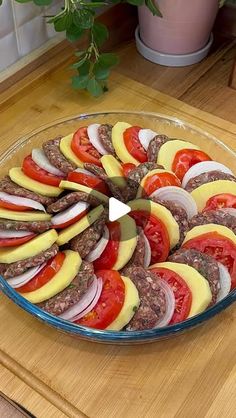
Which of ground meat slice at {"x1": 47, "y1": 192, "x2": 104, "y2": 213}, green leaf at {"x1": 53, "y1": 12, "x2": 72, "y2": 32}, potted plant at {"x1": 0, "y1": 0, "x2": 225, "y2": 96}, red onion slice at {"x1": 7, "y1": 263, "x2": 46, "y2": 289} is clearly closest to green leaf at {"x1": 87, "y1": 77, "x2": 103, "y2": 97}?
potted plant at {"x1": 0, "y1": 0, "x2": 225, "y2": 96}

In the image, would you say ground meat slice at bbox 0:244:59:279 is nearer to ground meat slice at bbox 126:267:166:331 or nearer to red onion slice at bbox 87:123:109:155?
ground meat slice at bbox 126:267:166:331

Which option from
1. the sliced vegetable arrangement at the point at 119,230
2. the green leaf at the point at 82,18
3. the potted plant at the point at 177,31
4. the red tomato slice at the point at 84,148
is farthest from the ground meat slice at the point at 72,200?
the potted plant at the point at 177,31

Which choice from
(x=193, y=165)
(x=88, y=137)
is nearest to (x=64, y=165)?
(x=88, y=137)

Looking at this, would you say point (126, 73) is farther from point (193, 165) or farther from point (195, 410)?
point (195, 410)

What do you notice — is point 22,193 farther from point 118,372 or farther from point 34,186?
point 118,372

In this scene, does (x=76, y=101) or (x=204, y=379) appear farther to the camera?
(x=76, y=101)

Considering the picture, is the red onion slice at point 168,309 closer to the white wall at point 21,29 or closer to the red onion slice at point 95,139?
the red onion slice at point 95,139

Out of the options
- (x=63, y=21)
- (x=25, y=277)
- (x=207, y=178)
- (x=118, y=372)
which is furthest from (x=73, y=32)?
(x=118, y=372)

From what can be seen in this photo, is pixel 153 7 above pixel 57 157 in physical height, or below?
above
